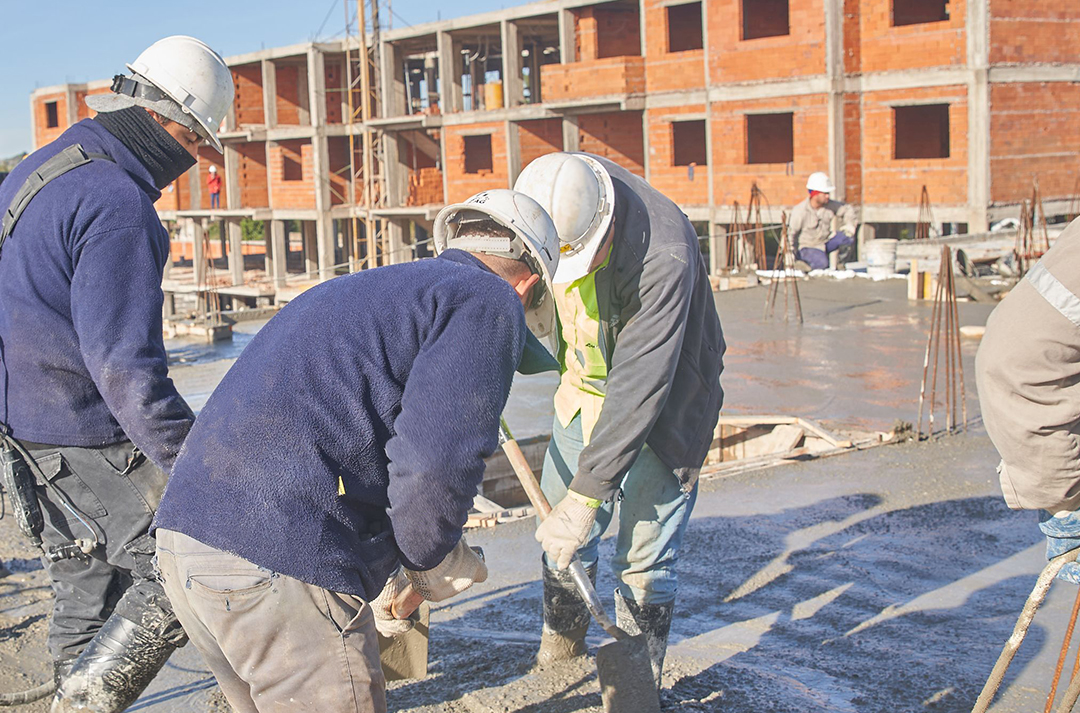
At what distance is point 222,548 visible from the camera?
6.81 feet

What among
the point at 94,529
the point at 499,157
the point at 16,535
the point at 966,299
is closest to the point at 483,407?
the point at 94,529

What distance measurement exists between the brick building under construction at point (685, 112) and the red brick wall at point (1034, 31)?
0.16ft

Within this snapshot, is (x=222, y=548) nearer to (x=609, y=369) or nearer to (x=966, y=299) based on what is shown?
(x=609, y=369)

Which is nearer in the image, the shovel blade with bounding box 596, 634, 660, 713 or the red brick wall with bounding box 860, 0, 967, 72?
the shovel blade with bounding box 596, 634, 660, 713

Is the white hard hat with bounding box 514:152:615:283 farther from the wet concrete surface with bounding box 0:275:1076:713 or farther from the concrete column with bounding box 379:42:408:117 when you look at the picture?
the concrete column with bounding box 379:42:408:117

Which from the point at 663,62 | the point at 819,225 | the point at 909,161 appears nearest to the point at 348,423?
the point at 819,225

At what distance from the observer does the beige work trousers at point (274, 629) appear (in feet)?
6.86

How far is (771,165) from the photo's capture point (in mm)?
20609

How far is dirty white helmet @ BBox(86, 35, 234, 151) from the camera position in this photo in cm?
311

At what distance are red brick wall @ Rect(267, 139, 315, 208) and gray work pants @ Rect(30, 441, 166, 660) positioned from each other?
2825cm

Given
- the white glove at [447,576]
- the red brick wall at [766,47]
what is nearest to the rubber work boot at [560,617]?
the white glove at [447,576]

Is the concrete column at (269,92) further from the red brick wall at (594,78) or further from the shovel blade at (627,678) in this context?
the shovel blade at (627,678)

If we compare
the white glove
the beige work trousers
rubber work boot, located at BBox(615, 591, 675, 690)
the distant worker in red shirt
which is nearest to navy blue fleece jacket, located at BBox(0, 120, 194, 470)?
the beige work trousers

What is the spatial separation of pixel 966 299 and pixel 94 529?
41.5ft
